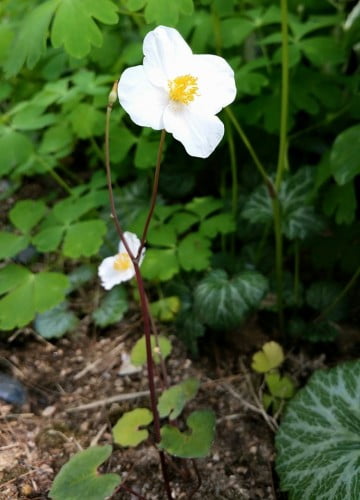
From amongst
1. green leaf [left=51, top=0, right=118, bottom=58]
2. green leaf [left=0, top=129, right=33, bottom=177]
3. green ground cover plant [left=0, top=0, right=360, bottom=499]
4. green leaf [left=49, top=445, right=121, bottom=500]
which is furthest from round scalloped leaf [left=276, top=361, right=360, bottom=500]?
green leaf [left=0, top=129, right=33, bottom=177]

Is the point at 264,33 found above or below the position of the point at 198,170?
above

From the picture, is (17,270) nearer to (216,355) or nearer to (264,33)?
(216,355)

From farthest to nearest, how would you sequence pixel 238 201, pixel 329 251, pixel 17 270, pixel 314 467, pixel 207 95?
pixel 238 201, pixel 329 251, pixel 17 270, pixel 314 467, pixel 207 95

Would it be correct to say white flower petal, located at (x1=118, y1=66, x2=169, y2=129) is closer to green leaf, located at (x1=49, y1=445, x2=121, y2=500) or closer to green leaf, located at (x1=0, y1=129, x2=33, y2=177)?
green leaf, located at (x1=49, y1=445, x2=121, y2=500)

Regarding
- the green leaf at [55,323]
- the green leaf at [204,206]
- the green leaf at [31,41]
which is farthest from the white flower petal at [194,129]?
the green leaf at [55,323]

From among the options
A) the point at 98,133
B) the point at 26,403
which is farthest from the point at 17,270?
the point at 98,133

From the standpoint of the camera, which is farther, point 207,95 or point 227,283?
point 227,283
